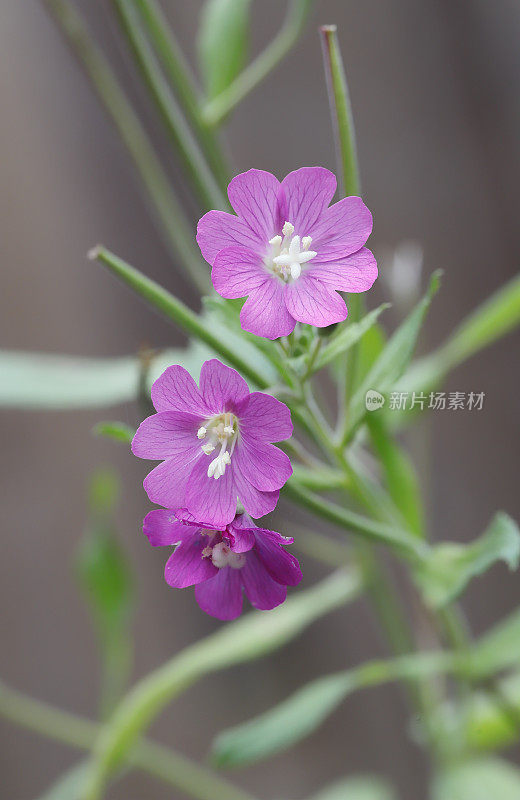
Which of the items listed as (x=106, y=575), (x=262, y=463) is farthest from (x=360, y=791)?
(x=262, y=463)

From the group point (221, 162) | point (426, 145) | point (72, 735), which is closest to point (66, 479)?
point (72, 735)

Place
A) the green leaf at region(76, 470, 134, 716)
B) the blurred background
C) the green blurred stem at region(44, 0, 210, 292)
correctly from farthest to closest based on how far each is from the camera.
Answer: the blurred background → the green leaf at region(76, 470, 134, 716) → the green blurred stem at region(44, 0, 210, 292)

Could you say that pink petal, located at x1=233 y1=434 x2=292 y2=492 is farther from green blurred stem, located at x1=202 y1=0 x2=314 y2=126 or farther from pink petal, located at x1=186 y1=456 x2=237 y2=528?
green blurred stem, located at x1=202 y1=0 x2=314 y2=126

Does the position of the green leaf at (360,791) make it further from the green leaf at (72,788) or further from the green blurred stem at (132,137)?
the green blurred stem at (132,137)

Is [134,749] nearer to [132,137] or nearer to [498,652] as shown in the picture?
[498,652]

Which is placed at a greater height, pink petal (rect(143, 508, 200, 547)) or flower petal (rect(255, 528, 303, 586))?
pink petal (rect(143, 508, 200, 547))

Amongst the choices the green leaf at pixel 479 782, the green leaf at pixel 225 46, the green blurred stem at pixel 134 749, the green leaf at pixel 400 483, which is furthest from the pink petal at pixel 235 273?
the green blurred stem at pixel 134 749

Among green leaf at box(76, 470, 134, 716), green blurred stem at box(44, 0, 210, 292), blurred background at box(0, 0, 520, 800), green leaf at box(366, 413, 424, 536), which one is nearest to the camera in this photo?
green leaf at box(366, 413, 424, 536)

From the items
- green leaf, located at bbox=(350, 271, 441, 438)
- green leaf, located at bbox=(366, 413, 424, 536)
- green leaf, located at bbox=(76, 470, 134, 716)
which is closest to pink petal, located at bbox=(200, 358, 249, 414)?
green leaf, located at bbox=(350, 271, 441, 438)

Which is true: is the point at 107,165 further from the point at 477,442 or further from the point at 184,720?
the point at 184,720
